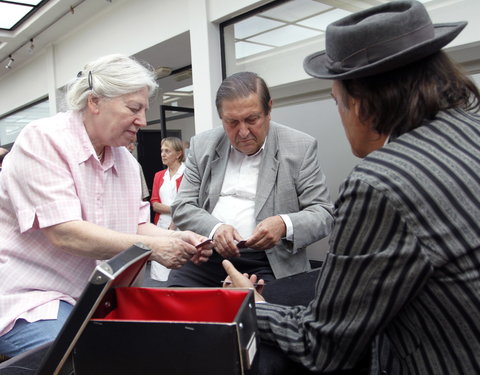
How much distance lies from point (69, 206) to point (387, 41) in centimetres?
112

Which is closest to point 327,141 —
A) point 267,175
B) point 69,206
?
point 267,175

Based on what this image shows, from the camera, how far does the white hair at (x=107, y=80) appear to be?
1571 millimetres

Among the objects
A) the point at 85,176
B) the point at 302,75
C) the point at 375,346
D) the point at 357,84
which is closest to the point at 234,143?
the point at 85,176

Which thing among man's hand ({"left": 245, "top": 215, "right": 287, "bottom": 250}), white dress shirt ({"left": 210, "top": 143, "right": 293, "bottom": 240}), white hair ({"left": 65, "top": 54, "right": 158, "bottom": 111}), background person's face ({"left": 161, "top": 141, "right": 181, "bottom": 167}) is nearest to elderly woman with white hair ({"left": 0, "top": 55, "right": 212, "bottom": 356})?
white hair ({"left": 65, "top": 54, "right": 158, "bottom": 111})

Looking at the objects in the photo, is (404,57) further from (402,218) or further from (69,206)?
(69,206)

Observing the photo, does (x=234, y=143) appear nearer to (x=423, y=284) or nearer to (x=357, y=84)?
(x=357, y=84)

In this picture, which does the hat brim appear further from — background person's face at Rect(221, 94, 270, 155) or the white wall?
the white wall

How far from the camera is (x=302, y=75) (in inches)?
153

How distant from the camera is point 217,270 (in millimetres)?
1918

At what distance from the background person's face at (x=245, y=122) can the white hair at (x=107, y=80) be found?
461 millimetres

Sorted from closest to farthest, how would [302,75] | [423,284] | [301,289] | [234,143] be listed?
[423,284] → [301,289] → [234,143] → [302,75]

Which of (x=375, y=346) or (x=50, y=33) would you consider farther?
(x=50, y=33)

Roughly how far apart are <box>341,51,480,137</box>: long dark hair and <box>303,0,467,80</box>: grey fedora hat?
3 cm

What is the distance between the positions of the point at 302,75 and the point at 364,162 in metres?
3.17
